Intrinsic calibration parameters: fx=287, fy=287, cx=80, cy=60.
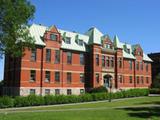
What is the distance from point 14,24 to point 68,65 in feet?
81.5

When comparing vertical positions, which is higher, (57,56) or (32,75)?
(57,56)

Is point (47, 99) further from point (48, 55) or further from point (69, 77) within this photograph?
point (69, 77)

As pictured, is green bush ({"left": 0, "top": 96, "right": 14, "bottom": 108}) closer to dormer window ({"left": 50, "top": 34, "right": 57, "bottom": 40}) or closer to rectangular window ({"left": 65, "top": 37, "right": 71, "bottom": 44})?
dormer window ({"left": 50, "top": 34, "right": 57, "bottom": 40})

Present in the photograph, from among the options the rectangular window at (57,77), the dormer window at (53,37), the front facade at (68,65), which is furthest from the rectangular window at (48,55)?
the rectangular window at (57,77)

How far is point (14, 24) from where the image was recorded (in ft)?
106

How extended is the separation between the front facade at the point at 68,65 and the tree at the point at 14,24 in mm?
10726

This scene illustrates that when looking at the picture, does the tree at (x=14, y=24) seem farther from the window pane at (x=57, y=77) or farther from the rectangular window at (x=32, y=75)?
the window pane at (x=57, y=77)

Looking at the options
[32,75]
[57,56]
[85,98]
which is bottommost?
[85,98]

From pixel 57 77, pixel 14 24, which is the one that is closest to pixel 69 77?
pixel 57 77

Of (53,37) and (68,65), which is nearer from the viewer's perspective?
(53,37)

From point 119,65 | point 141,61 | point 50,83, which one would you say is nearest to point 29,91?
point 50,83

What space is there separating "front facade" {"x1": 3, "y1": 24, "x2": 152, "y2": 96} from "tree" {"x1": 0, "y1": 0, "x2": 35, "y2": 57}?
1073 centimetres

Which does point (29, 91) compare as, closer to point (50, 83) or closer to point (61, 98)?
point (50, 83)

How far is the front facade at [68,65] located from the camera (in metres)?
50.0
